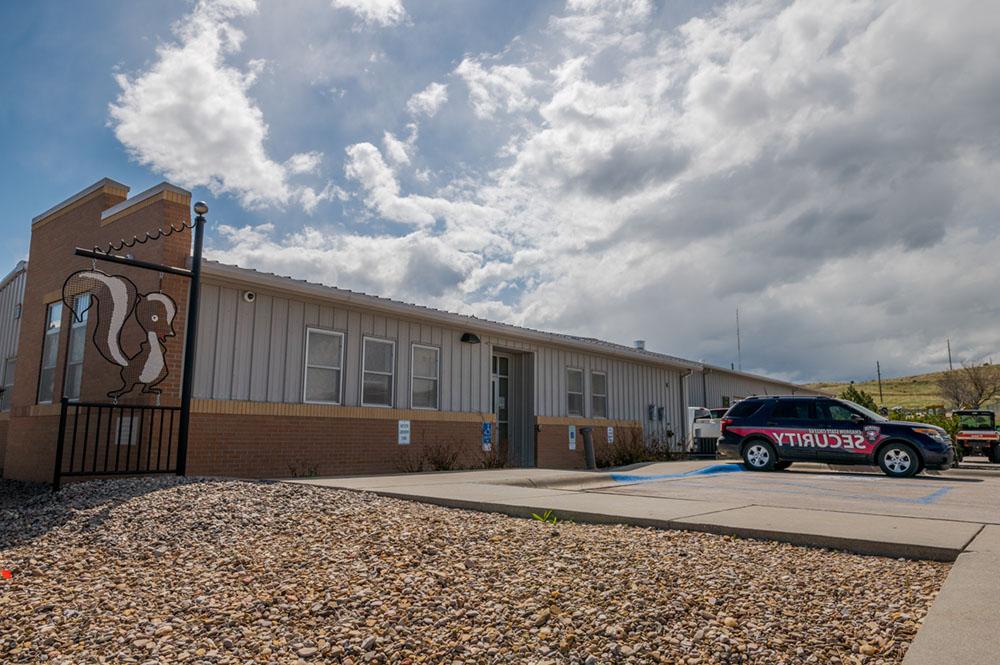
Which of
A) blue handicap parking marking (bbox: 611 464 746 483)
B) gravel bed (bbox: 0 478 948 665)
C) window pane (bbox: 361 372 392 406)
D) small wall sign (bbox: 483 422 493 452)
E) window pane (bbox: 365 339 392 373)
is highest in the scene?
window pane (bbox: 365 339 392 373)

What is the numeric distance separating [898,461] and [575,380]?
322 inches

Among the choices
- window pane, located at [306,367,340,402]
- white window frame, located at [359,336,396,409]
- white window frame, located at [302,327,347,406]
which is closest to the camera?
white window frame, located at [302,327,347,406]

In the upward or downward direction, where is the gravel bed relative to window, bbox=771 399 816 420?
downward

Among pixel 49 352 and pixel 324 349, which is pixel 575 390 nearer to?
pixel 324 349

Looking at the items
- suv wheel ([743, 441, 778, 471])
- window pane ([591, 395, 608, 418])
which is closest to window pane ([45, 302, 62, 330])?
window pane ([591, 395, 608, 418])

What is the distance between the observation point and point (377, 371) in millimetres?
14039

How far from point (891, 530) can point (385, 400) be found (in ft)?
33.0

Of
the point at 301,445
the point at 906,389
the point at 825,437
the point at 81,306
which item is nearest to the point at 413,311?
the point at 301,445

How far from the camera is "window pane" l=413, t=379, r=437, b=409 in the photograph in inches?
586

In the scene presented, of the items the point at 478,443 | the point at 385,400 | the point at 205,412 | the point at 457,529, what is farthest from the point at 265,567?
the point at 478,443

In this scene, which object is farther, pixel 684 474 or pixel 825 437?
pixel 825 437

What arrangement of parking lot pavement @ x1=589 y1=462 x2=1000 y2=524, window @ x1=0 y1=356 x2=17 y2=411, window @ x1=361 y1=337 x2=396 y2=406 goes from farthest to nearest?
window @ x1=0 y1=356 x2=17 y2=411
window @ x1=361 y1=337 x2=396 y2=406
parking lot pavement @ x1=589 y1=462 x2=1000 y2=524

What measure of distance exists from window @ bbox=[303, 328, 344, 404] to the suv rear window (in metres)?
8.19

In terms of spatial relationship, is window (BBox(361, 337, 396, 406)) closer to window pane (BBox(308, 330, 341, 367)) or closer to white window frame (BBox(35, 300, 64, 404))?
window pane (BBox(308, 330, 341, 367))
